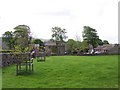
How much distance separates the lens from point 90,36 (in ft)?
320

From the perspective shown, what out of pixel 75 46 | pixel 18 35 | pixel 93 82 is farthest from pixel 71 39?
pixel 93 82

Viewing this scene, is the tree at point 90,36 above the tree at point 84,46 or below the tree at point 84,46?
above

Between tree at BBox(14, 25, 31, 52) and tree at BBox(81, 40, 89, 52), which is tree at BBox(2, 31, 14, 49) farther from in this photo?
tree at BBox(81, 40, 89, 52)

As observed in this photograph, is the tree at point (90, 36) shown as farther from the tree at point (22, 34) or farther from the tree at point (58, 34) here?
the tree at point (22, 34)

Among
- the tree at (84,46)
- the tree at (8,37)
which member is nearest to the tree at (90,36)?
the tree at (84,46)

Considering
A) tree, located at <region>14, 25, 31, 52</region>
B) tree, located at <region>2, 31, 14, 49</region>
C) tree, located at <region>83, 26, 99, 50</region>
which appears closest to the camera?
tree, located at <region>14, 25, 31, 52</region>

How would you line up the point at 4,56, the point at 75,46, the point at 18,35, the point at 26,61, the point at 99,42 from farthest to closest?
1. the point at 99,42
2. the point at 75,46
3. the point at 18,35
4. the point at 4,56
5. the point at 26,61

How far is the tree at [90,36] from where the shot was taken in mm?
97375

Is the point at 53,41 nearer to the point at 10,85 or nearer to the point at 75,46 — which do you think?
the point at 75,46

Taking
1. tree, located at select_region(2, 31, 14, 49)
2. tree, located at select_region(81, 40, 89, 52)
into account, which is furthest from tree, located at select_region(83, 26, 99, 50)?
tree, located at select_region(2, 31, 14, 49)

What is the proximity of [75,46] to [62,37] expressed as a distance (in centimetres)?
572

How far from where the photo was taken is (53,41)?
101875 mm

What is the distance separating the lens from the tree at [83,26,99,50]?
97.4 m

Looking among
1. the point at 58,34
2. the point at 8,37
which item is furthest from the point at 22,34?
the point at 58,34
